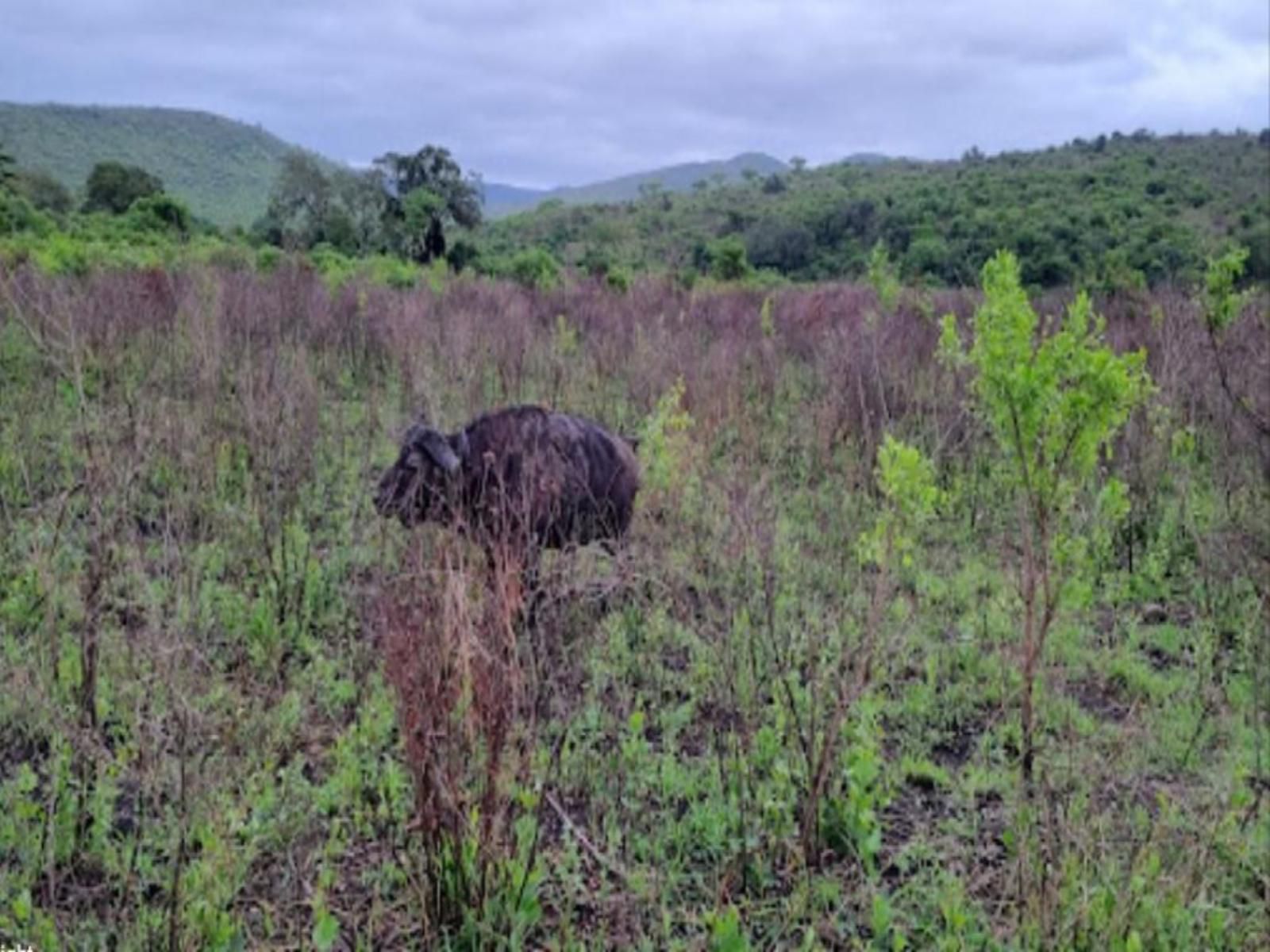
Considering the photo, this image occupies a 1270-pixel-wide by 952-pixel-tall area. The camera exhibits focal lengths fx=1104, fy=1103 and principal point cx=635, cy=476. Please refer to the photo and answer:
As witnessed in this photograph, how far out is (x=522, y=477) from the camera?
13.6 feet

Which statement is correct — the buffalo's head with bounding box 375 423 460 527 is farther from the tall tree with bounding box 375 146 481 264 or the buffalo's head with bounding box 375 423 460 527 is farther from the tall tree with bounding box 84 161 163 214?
the tall tree with bounding box 84 161 163 214

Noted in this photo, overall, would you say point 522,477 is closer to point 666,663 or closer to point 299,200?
point 666,663

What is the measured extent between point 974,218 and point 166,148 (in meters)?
39.8

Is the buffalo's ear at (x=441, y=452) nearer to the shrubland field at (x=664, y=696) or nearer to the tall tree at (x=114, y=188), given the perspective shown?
the shrubland field at (x=664, y=696)

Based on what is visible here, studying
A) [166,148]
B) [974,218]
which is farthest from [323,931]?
[166,148]

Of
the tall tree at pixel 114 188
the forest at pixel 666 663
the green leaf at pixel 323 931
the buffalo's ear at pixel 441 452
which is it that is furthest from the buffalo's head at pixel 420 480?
the tall tree at pixel 114 188

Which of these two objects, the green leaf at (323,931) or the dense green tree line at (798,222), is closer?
the green leaf at (323,931)

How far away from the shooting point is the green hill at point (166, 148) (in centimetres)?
4041

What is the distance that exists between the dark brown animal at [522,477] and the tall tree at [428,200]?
2034cm

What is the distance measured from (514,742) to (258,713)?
117 centimetres

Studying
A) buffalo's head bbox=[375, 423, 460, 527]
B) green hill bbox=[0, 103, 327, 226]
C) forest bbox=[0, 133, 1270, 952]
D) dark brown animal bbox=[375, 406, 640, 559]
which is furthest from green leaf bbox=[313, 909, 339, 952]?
green hill bbox=[0, 103, 327, 226]

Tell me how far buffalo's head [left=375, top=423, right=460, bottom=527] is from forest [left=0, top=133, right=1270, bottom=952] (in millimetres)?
201

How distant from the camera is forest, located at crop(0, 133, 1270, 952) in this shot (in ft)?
9.36

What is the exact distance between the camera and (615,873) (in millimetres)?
3203
